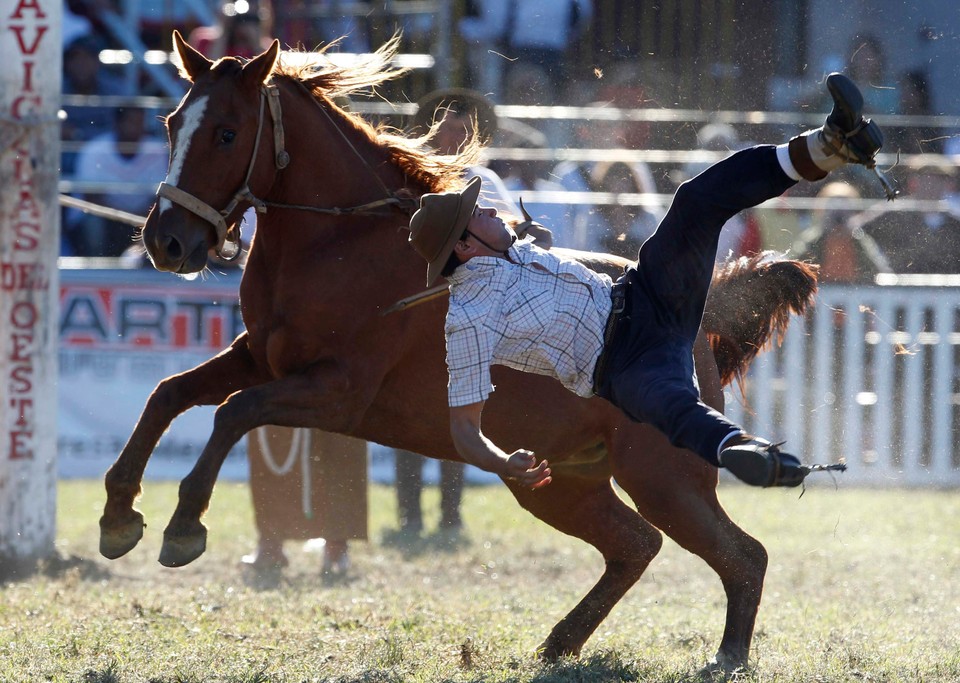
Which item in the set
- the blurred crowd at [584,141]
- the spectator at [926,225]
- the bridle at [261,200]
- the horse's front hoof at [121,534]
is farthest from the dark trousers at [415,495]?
the spectator at [926,225]

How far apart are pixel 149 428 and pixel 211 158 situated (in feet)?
3.14

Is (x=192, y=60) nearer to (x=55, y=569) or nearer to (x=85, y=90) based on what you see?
(x=55, y=569)

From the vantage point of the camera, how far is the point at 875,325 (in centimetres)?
988

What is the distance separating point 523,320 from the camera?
14.1 ft

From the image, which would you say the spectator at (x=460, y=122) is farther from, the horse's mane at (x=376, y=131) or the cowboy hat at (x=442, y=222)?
the cowboy hat at (x=442, y=222)

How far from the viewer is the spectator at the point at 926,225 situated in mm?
10164

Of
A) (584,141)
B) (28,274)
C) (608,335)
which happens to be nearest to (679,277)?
(608,335)

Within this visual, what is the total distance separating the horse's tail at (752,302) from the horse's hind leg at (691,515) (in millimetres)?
640

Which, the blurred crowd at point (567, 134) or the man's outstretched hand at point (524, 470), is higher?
the blurred crowd at point (567, 134)

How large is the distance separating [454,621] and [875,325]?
17.2 ft

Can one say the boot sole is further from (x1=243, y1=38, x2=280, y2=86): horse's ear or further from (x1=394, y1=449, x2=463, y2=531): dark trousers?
(x1=394, y1=449, x2=463, y2=531): dark trousers

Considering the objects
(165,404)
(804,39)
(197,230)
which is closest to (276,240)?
(197,230)

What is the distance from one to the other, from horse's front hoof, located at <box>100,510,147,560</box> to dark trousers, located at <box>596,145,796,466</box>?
1678mm

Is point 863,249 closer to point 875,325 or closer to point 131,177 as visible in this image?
point 875,325
